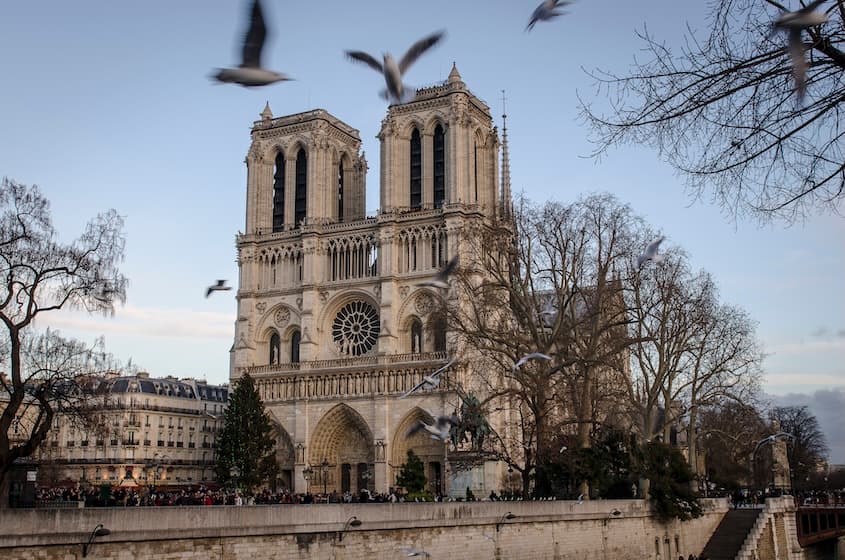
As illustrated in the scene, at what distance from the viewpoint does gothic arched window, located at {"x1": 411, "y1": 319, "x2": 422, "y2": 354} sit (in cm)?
5359

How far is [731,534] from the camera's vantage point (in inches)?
1533

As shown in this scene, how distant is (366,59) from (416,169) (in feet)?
152

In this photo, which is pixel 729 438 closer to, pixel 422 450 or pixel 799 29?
pixel 422 450

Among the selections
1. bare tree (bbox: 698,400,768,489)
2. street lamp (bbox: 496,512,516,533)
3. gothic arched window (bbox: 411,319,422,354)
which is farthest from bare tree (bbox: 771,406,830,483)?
street lamp (bbox: 496,512,516,533)

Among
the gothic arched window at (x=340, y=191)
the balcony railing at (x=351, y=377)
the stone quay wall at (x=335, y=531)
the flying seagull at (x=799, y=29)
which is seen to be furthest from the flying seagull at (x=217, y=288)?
the gothic arched window at (x=340, y=191)

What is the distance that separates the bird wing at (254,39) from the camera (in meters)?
7.37

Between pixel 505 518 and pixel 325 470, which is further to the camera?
pixel 325 470

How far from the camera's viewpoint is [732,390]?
4072 cm

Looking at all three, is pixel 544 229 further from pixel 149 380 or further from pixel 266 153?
pixel 149 380

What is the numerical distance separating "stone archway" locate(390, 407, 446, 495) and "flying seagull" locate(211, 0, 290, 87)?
42913 millimetres

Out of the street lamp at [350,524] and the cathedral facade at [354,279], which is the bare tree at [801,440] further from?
the street lamp at [350,524]

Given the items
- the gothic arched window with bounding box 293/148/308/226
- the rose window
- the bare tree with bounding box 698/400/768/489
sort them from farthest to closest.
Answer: the gothic arched window with bounding box 293/148/308/226 → the rose window → the bare tree with bounding box 698/400/768/489

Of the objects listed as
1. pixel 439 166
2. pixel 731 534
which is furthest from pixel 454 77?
pixel 731 534

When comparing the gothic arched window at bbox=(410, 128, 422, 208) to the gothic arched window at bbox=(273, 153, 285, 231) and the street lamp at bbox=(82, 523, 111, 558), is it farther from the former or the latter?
the street lamp at bbox=(82, 523, 111, 558)
